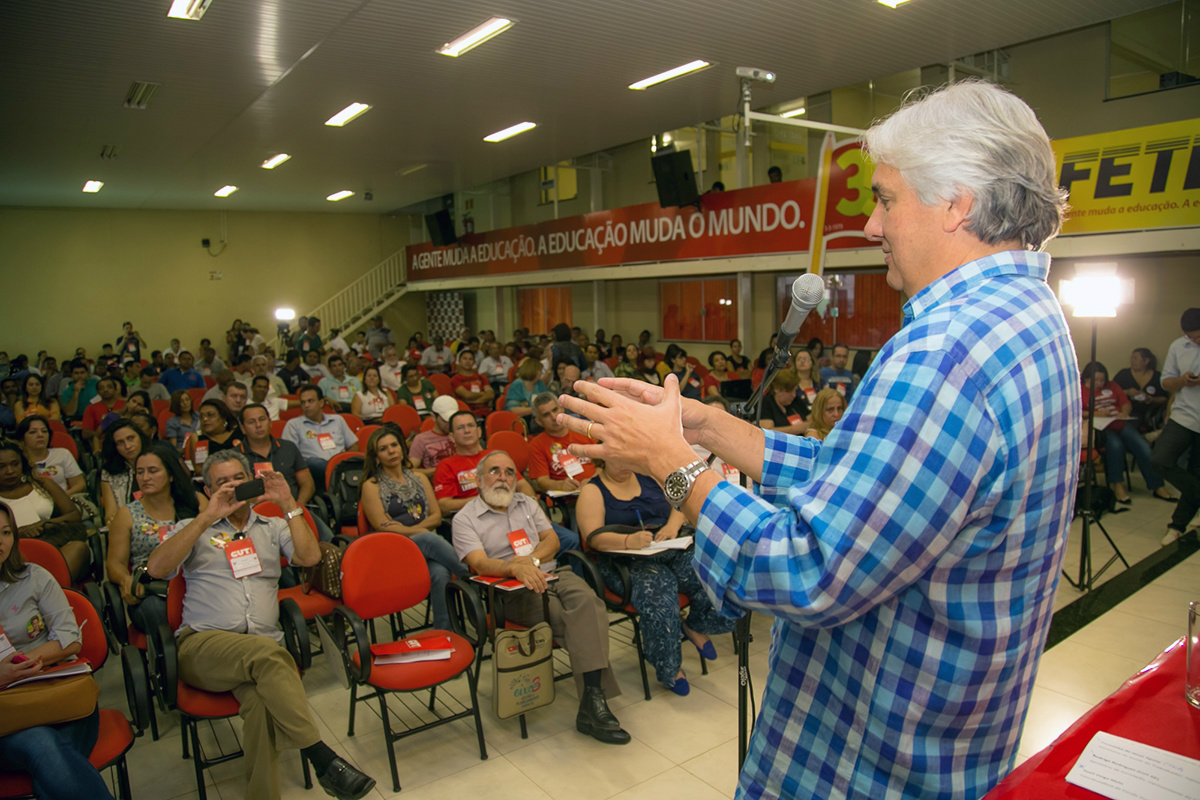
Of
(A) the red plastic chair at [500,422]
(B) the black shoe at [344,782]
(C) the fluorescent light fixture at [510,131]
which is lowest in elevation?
(B) the black shoe at [344,782]

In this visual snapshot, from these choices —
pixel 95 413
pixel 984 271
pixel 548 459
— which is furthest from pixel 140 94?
pixel 984 271

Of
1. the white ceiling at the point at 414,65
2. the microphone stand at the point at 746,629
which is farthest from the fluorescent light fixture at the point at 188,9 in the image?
the microphone stand at the point at 746,629

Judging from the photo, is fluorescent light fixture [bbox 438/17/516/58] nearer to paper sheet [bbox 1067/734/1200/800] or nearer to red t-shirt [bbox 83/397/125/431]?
red t-shirt [bbox 83/397/125/431]

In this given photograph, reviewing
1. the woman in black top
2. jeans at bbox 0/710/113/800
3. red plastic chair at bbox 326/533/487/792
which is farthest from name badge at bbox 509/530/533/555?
the woman in black top

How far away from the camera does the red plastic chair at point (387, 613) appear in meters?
3.06

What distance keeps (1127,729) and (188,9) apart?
748 cm

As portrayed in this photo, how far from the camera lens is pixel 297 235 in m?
19.7

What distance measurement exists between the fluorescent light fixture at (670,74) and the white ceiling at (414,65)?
0.21 meters

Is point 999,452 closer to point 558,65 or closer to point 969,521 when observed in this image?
point 969,521

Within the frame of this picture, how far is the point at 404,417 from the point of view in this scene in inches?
294

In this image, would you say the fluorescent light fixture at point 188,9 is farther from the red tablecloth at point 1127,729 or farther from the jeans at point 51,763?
the red tablecloth at point 1127,729

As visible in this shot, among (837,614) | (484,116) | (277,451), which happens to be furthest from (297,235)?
(837,614)

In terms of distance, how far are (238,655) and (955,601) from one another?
2.88 metres

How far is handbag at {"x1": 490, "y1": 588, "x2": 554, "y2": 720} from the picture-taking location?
326 cm
